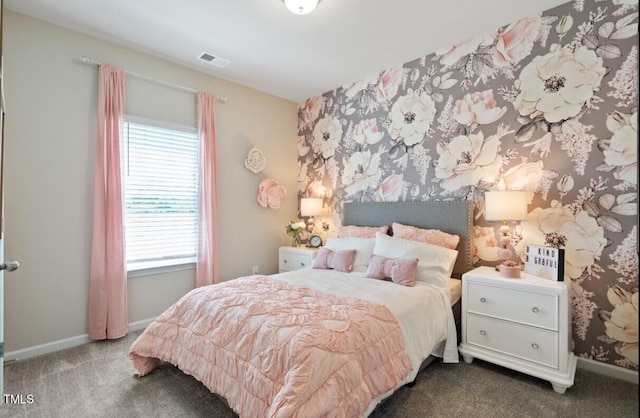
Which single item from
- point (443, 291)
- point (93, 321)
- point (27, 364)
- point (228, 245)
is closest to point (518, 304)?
point (443, 291)

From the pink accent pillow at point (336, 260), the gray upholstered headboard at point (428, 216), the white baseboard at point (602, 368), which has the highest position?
the gray upholstered headboard at point (428, 216)

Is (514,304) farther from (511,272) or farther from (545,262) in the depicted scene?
(545,262)

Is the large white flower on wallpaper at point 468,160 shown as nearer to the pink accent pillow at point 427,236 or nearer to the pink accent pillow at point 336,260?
the pink accent pillow at point 427,236

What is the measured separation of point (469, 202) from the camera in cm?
295

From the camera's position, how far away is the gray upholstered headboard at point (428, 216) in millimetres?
2949

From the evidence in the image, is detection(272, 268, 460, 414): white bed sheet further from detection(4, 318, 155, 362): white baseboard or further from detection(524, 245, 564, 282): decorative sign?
detection(4, 318, 155, 362): white baseboard

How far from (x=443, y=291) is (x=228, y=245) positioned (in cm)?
246

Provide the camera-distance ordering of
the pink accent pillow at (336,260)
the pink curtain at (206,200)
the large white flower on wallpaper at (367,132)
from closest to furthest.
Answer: the pink accent pillow at (336,260), the pink curtain at (206,200), the large white flower on wallpaper at (367,132)

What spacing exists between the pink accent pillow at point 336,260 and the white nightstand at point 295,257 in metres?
0.54

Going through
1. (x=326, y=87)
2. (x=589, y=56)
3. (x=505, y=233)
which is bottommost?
(x=505, y=233)

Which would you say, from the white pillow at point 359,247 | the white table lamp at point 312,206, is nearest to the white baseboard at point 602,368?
the white pillow at point 359,247

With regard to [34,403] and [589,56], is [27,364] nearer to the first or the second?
[34,403]

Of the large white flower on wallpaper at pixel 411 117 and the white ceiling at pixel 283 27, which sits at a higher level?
the white ceiling at pixel 283 27

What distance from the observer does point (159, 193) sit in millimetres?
3357
